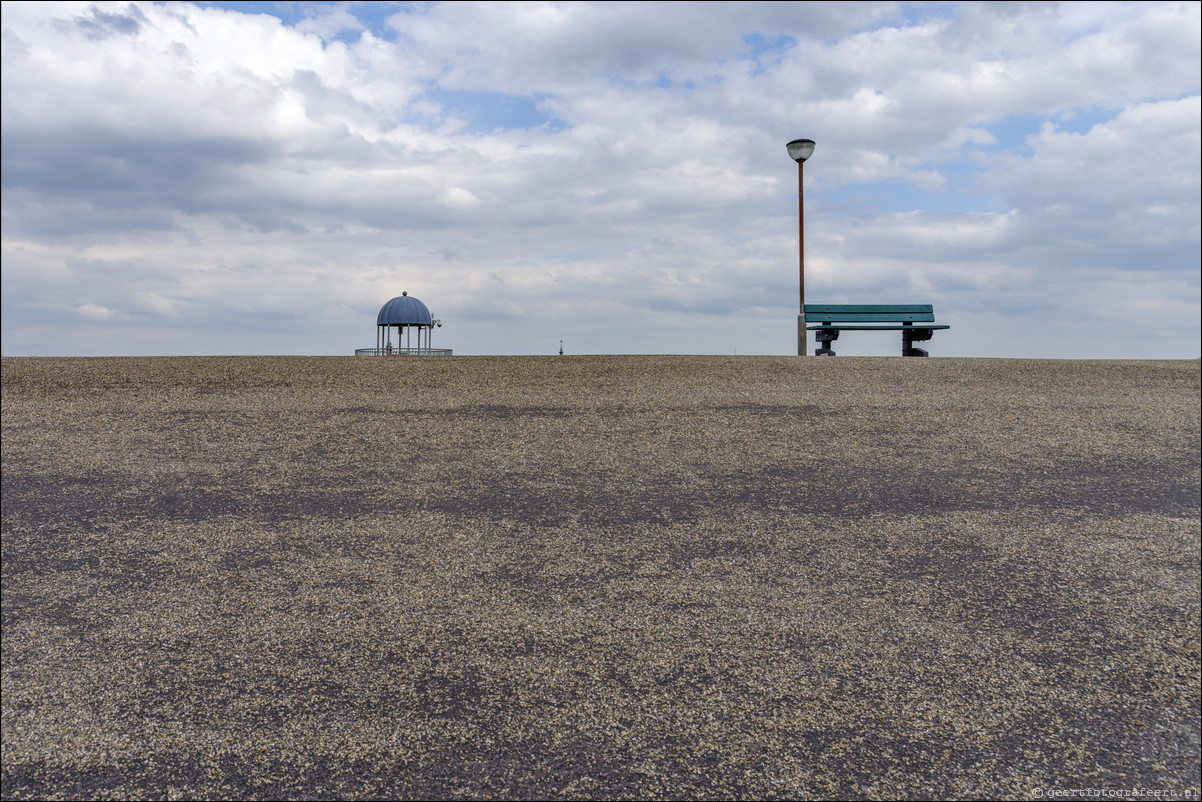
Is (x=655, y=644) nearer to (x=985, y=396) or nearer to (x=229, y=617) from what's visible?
(x=229, y=617)

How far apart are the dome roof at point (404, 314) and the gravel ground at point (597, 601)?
67.7 ft

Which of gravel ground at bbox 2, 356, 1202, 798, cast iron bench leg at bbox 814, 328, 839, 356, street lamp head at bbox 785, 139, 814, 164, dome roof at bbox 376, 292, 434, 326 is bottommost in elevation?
gravel ground at bbox 2, 356, 1202, 798

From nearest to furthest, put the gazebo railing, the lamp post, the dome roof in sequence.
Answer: the lamp post → the gazebo railing → the dome roof

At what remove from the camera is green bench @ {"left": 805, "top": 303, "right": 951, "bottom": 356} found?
15.4 metres

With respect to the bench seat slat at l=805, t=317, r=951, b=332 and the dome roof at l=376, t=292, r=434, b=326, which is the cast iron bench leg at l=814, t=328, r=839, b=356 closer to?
the bench seat slat at l=805, t=317, r=951, b=332

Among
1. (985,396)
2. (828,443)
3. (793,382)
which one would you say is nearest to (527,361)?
(793,382)

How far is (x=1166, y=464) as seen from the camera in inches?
307

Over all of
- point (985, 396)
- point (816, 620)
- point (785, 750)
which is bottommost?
point (785, 750)

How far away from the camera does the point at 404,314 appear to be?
98.3 ft

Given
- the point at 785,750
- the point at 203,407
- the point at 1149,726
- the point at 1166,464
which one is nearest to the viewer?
the point at 785,750

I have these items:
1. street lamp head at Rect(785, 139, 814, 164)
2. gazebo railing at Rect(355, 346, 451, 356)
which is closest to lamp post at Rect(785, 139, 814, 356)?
street lamp head at Rect(785, 139, 814, 164)

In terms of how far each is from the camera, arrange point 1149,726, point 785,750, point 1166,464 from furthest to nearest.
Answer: point 1166,464, point 1149,726, point 785,750

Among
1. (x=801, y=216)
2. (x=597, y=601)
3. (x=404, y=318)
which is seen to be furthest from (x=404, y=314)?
(x=597, y=601)

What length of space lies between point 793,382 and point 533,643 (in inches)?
297
